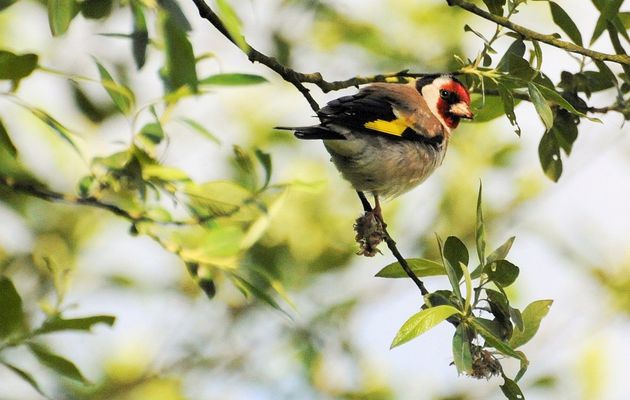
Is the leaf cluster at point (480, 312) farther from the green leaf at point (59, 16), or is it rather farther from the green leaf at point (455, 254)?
the green leaf at point (59, 16)

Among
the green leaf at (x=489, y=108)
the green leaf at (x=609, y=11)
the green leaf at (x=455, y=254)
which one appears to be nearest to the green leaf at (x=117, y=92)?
the green leaf at (x=455, y=254)

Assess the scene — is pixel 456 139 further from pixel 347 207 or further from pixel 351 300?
pixel 351 300

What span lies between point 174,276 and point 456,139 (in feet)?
5.18

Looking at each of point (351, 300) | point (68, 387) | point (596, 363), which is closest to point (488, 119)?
point (351, 300)

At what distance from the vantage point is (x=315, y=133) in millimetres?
3590

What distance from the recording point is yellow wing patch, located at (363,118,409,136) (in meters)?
4.00

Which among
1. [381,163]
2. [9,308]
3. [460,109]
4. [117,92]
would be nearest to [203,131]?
[117,92]

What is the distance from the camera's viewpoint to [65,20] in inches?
77.3

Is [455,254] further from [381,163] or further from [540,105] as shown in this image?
[381,163]

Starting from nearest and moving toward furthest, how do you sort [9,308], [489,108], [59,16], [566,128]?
[59,16], [9,308], [566,128], [489,108]

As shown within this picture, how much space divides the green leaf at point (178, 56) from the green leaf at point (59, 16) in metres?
0.45

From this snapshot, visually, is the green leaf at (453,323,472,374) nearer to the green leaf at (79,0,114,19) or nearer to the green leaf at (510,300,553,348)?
the green leaf at (510,300,553,348)

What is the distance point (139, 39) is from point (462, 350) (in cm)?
100

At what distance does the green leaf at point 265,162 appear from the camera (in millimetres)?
2844
